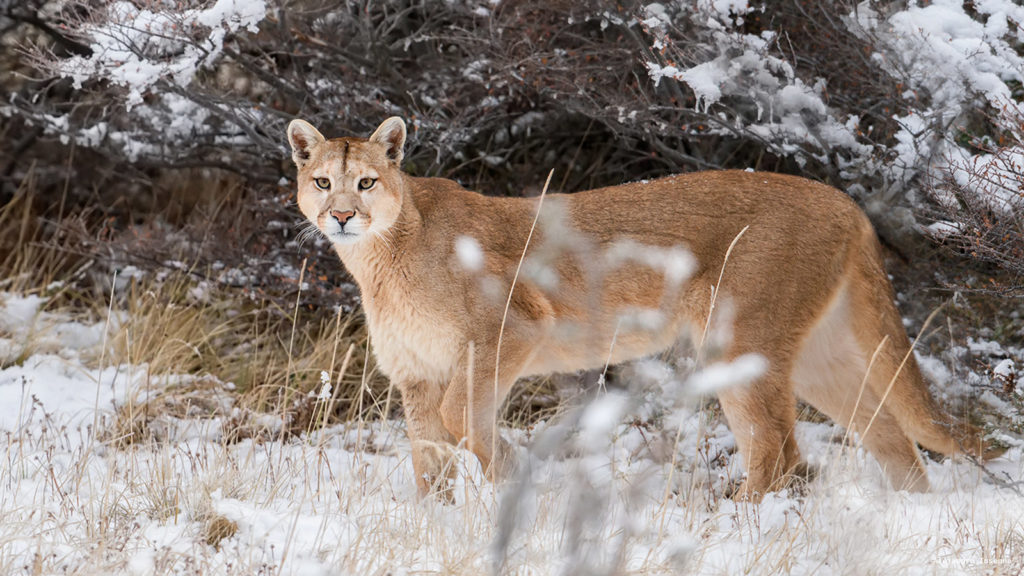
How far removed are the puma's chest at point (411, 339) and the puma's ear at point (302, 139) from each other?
32.2 inches

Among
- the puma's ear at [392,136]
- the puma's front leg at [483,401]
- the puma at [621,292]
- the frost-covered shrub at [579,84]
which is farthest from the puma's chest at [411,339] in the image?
the frost-covered shrub at [579,84]

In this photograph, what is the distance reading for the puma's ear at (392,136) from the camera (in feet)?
16.8

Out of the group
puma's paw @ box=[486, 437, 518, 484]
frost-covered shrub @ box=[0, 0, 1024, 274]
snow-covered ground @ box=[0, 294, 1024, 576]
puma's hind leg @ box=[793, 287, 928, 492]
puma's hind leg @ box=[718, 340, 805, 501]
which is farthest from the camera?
frost-covered shrub @ box=[0, 0, 1024, 274]

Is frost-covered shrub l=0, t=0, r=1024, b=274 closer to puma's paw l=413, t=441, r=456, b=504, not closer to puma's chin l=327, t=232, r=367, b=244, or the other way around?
puma's chin l=327, t=232, r=367, b=244

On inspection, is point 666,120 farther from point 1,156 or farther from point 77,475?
point 1,156

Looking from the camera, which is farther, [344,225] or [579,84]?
[579,84]

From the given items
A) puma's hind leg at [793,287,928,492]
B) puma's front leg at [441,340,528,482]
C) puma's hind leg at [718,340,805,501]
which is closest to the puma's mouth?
puma's front leg at [441,340,528,482]

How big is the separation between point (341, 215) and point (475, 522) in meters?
1.60

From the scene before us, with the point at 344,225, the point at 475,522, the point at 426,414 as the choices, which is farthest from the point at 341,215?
the point at 475,522

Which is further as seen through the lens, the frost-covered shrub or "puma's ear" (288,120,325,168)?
the frost-covered shrub

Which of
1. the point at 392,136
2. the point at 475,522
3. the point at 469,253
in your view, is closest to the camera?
the point at 475,522

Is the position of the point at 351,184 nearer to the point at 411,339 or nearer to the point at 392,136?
the point at 392,136

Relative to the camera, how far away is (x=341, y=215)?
15.9ft

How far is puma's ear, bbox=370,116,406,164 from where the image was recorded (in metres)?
5.12
